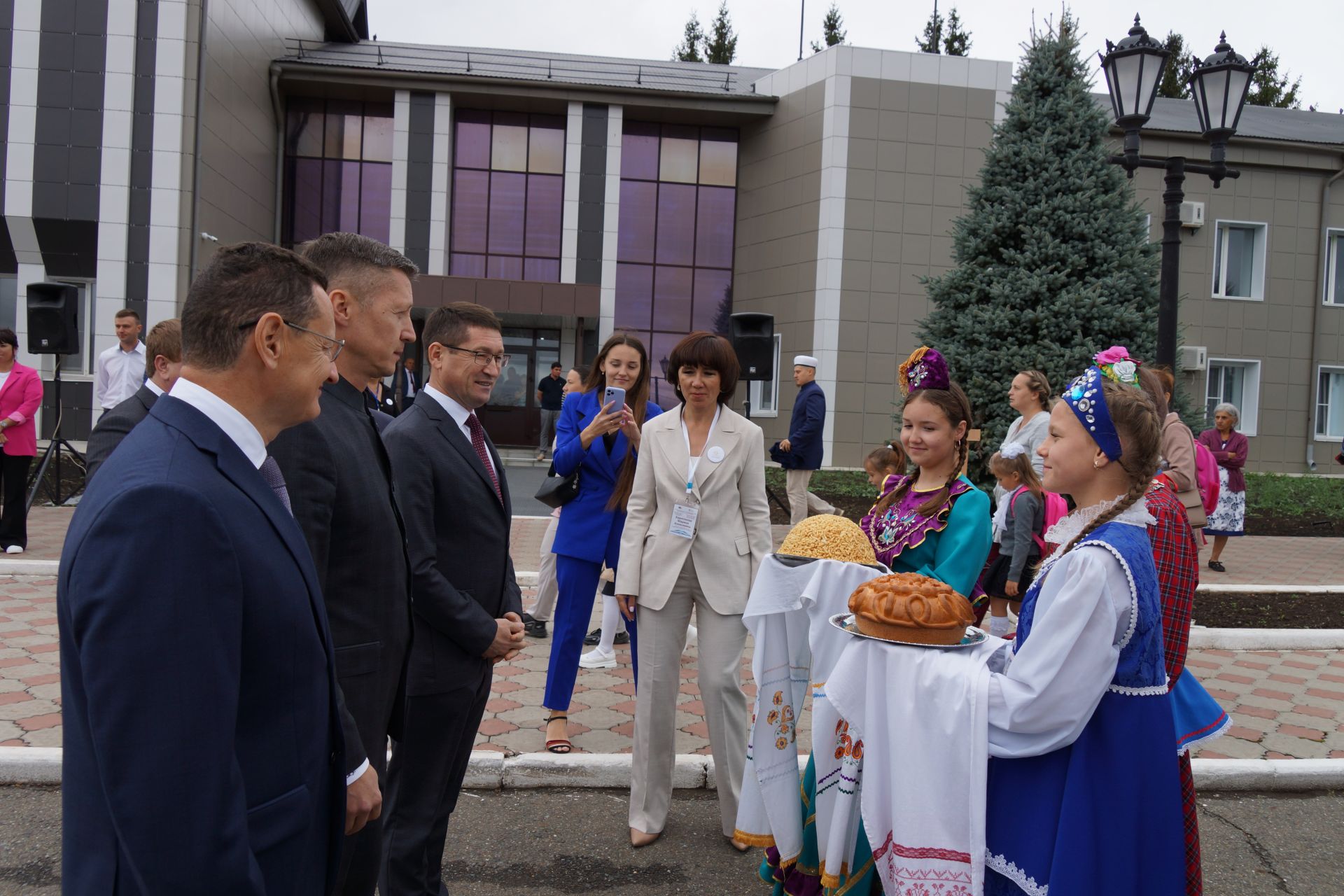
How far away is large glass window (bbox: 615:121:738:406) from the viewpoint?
23.8 meters

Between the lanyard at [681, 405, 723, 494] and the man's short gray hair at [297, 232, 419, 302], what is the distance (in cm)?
185

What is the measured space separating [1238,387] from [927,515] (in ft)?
81.5

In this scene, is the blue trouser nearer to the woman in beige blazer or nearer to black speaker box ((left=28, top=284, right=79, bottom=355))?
the woman in beige blazer

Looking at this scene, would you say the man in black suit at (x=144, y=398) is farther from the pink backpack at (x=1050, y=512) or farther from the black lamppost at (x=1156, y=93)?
the black lamppost at (x=1156, y=93)

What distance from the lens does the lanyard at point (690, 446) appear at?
4195 mm

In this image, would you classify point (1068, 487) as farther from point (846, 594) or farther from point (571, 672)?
point (571, 672)

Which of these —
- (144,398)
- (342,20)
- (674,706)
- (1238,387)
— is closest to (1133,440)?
(674,706)

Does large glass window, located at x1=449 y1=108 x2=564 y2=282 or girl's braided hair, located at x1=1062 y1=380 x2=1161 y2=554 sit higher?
large glass window, located at x1=449 y1=108 x2=564 y2=282

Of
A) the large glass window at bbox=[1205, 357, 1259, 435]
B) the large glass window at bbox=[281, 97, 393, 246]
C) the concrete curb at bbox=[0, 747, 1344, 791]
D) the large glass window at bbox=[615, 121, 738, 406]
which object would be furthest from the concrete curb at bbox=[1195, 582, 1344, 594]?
the large glass window at bbox=[281, 97, 393, 246]

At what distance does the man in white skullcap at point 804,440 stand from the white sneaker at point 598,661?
220 inches

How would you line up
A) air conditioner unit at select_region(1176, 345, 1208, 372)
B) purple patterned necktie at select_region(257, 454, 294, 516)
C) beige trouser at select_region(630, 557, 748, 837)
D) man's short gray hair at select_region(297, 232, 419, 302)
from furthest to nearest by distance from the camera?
air conditioner unit at select_region(1176, 345, 1208, 372) < beige trouser at select_region(630, 557, 748, 837) < man's short gray hair at select_region(297, 232, 419, 302) < purple patterned necktie at select_region(257, 454, 294, 516)

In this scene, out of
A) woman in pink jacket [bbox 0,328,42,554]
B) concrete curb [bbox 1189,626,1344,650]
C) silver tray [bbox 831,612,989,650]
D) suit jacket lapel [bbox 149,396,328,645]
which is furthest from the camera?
woman in pink jacket [bbox 0,328,42,554]

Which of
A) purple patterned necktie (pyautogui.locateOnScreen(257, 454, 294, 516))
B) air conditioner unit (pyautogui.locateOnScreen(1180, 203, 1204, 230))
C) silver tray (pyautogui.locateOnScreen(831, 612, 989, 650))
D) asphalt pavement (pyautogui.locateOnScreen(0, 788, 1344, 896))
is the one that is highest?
air conditioner unit (pyautogui.locateOnScreen(1180, 203, 1204, 230))

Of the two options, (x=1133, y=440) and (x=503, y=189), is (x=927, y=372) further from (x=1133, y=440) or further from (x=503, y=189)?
(x=503, y=189)
